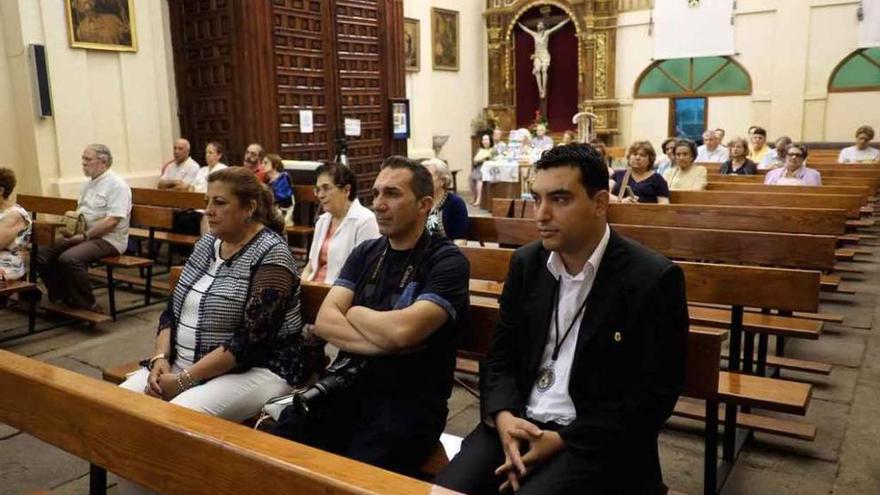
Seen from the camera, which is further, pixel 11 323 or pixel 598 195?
pixel 11 323

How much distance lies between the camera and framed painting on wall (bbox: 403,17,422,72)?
12945mm

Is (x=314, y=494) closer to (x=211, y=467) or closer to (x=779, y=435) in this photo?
(x=211, y=467)

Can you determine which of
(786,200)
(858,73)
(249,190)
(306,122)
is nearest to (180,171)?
(306,122)

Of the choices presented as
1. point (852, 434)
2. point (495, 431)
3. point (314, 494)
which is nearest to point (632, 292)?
point (495, 431)

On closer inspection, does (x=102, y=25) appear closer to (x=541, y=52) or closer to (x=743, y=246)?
(x=743, y=246)

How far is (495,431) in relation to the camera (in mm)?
2074

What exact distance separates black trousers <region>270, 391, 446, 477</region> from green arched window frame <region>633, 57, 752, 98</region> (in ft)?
41.3

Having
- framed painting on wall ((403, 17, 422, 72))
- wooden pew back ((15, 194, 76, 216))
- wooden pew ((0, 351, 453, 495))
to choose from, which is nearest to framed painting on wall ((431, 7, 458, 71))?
framed painting on wall ((403, 17, 422, 72))

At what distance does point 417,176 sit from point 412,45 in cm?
1116

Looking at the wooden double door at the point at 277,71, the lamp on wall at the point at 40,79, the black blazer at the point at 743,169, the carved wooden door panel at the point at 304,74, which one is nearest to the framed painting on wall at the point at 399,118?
the wooden double door at the point at 277,71

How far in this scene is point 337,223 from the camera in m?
4.00

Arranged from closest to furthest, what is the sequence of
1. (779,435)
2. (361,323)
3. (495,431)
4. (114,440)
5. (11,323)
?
(114,440), (495,431), (361,323), (779,435), (11,323)

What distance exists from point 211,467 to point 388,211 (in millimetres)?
1246

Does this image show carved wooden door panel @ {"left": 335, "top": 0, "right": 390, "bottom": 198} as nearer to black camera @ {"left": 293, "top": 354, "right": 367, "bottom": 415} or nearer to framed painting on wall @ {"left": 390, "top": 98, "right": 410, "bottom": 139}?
framed painting on wall @ {"left": 390, "top": 98, "right": 410, "bottom": 139}
